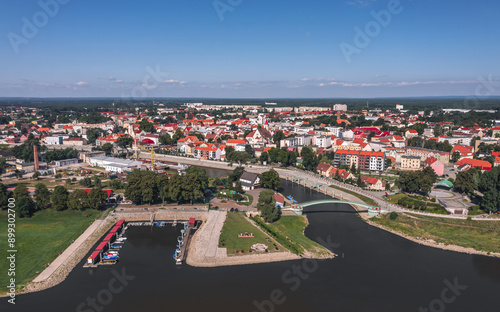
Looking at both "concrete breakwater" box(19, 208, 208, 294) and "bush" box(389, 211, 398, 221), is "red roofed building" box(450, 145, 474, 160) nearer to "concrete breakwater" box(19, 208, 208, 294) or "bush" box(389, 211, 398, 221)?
"bush" box(389, 211, 398, 221)

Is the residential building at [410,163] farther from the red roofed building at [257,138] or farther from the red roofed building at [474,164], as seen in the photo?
the red roofed building at [257,138]

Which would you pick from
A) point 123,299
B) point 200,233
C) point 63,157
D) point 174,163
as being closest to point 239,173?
point 200,233

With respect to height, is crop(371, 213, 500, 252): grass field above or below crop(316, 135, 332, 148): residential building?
below

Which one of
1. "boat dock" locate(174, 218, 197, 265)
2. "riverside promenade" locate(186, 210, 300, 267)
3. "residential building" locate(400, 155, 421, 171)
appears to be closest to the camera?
"riverside promenade" locate(186, 210, 300, 267)

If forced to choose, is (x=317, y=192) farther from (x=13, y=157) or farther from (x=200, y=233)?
(x=13, y=157)

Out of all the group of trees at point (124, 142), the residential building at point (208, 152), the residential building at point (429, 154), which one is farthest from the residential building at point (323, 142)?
the group of trees at point (124, 142)

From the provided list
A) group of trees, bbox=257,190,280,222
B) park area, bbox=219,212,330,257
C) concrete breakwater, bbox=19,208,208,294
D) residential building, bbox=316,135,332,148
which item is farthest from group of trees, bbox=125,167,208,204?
residential building, bbox=316,135,332,148

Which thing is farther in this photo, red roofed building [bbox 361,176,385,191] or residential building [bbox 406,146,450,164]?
residential building [bbox 406,146,450,164]
